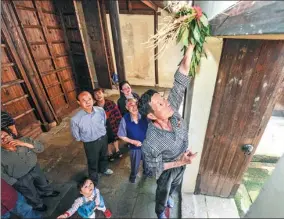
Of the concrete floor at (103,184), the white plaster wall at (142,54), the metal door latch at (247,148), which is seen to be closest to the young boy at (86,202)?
the concrete floor at (103,184)

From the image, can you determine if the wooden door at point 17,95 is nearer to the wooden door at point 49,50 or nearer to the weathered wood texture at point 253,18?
the wooden door at point 49,50

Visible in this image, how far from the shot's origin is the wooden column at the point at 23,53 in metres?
3.59

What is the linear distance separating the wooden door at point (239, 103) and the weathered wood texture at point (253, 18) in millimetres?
589

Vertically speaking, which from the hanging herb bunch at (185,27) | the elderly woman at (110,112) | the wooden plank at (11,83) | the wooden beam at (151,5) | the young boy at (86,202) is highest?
the wooden beam at (151,5)

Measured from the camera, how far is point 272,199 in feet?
1.86

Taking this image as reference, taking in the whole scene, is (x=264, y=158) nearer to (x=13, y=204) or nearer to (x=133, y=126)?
→ (x=133, y=126)

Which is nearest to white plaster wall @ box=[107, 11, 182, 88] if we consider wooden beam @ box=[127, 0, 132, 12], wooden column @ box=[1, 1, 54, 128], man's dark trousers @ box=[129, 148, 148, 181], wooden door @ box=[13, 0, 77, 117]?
wooden beam @ box=[127, 0, 132, 12]

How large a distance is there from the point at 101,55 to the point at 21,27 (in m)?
2.88

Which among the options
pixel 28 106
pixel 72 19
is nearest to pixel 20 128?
pixel 28 106

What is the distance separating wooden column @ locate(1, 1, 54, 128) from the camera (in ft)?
11.8

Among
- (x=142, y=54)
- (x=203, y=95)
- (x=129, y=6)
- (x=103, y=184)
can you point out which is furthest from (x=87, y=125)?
(x=129, y=6)

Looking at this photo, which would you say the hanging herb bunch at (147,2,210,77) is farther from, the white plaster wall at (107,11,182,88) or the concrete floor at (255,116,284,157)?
the white plaster wall at (107,11,182,88)

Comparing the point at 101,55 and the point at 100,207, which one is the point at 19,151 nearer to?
the point at 100,207

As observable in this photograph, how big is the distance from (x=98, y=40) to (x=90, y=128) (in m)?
4.82
